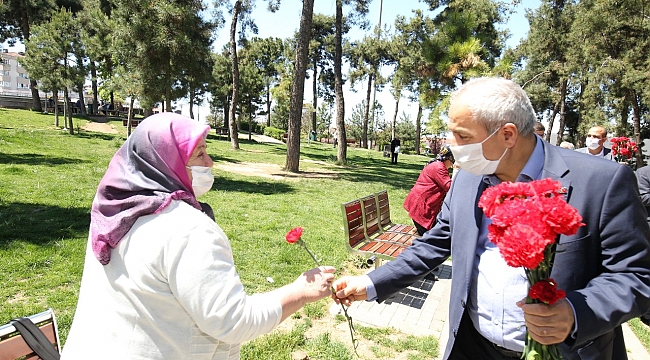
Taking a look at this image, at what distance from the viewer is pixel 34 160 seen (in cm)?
1082

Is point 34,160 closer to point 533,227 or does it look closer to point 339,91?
point 339,91

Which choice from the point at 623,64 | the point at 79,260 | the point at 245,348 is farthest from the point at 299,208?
the point at 623,64

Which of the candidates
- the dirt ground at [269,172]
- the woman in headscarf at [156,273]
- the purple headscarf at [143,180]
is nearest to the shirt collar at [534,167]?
the woman in headscarf at [156,273]

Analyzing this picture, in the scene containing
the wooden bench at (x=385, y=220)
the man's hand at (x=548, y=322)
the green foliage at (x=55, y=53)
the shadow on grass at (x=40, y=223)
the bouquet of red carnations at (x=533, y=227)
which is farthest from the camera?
the green foliage at (x=55, y=53)

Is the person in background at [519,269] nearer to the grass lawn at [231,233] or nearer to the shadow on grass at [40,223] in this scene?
the grass lawn at [231,233]

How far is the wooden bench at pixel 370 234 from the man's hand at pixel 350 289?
8.26 ft

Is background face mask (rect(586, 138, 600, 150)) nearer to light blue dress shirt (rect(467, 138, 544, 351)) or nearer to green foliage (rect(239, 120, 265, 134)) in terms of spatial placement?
light blue dress shirt (rect(467, 138, 544, 351))

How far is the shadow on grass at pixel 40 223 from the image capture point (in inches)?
205

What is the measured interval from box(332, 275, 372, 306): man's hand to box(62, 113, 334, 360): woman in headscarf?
2.01ft

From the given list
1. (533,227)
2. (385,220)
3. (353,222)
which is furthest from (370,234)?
(533,227)

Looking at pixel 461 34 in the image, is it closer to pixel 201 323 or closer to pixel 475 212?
pixel 475 212

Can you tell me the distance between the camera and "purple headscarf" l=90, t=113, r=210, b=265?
1317 mm

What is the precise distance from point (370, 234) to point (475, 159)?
3.79 m

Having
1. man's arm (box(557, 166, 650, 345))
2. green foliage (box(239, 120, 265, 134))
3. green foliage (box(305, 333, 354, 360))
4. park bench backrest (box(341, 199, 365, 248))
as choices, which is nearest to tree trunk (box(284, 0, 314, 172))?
park bench backrest (box(341, 199, 365, 248))
